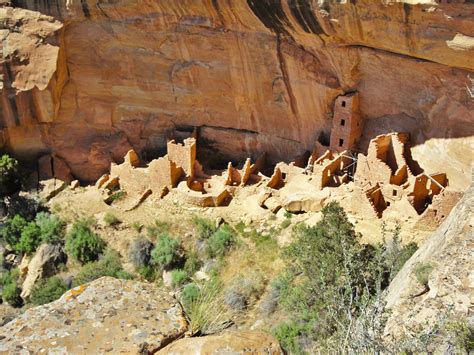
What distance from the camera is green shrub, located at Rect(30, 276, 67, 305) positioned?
46.1 ft

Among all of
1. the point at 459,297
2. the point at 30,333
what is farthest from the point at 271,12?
the point at 30,333

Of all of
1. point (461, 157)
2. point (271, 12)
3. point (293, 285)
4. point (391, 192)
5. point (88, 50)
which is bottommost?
point (293, 285)

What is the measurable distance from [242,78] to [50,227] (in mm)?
6658

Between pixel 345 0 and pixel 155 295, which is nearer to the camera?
pixel 155 295

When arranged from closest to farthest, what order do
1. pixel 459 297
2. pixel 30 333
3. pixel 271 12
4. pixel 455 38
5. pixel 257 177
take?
pixel 30 333 < pixel 459 297 < pixel 455 38 < pixel 271 12 < pixel 257 177

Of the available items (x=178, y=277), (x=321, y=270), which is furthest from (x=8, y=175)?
(x=321, y=270)

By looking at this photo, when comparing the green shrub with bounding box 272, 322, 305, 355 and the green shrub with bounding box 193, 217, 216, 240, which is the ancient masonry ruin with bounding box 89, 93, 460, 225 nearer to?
the green shrub with bounding box 193, 217, 216, 240

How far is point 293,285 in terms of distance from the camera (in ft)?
38.8

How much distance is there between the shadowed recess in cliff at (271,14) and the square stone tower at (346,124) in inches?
86.8

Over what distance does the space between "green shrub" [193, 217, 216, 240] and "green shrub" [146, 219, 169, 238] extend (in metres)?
0.89

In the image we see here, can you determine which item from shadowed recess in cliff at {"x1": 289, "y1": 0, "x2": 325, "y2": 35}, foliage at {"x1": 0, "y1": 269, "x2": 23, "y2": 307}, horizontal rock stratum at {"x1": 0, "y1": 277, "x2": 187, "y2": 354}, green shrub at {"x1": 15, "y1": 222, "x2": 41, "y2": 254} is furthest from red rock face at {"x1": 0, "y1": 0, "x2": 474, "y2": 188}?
horizontal rock stratum at {"x1": 0, "y1": 277, "x2": 187, "y2": 354}

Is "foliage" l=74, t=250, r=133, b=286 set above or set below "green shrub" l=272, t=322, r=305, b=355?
below

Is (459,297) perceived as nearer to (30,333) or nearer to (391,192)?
(30,333)

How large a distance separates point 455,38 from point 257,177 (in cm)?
649
